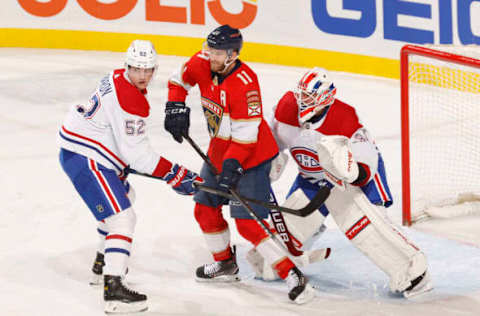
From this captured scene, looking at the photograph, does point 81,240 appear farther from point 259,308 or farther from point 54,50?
point 54,50

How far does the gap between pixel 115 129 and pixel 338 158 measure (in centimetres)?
92

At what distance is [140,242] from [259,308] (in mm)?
1102

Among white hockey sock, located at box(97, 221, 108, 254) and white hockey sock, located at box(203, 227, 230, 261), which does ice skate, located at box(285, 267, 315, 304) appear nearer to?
white hockey sock, located at box(203, 227, 230, 261)

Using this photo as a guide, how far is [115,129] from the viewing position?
10.2ft

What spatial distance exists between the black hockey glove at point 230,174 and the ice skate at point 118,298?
58 centimetres

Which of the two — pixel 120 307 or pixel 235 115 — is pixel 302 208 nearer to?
pixel 235 115

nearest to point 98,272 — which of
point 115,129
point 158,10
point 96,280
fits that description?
point 96,280

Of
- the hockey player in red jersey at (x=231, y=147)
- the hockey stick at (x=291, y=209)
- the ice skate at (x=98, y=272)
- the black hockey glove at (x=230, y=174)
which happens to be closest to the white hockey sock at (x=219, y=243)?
the hockey player in red jersey at (x=231, y=147)

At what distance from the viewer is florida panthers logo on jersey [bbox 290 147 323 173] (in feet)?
11.1

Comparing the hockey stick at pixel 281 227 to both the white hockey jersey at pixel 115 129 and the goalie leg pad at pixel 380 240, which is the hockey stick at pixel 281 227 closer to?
the goalie leg pad at pixel 380 240

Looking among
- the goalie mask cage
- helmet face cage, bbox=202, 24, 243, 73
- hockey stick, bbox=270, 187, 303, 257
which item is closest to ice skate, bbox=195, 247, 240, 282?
hockey stick, bbox=270, 187, 303, 257

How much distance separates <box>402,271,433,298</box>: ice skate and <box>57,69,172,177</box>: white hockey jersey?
1150 millimetres

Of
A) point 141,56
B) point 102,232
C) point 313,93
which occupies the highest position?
point 141,56

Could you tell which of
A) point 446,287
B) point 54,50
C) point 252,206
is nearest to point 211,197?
point 252,206
